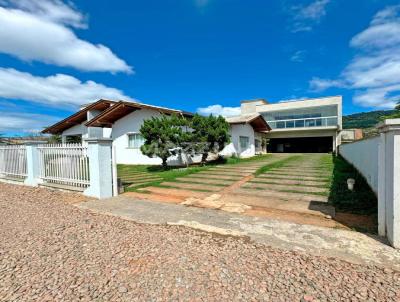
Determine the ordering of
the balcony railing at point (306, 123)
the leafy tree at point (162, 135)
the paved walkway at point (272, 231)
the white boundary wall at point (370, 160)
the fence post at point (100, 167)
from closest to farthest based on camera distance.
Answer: the paved walkway at point (272, 231)
the white boundary wall at point (370, 160)
the fence post at point (100, 167)
the leafy tree at point (162, 135)
the balcony railing at point (306, 123)

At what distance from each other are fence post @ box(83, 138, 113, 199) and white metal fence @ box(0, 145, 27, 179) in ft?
13.9

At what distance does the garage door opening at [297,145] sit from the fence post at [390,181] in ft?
94.3

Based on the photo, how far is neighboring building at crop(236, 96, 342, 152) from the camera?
2566cm

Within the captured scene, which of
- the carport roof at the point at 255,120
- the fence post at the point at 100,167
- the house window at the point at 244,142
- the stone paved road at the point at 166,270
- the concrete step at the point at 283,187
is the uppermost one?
the carport roof at the point at 255,120

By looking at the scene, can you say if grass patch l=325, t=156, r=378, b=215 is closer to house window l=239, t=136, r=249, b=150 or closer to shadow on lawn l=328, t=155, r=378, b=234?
shadow on lawn l=328, t=155, r=378, b=234

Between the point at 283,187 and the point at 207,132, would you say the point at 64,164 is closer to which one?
the point at 283,187

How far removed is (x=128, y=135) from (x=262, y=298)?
622 inches

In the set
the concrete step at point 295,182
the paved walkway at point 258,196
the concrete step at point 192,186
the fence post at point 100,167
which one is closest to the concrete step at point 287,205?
the paved walkway at point 258,196

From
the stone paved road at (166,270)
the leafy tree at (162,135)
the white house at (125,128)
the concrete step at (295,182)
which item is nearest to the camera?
the stone paved road at (166,270)

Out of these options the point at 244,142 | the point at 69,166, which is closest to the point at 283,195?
the point at 69,166

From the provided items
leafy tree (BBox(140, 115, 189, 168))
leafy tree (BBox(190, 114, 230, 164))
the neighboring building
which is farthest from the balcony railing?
leafy tree (BBox(140, 115, 189, 168))

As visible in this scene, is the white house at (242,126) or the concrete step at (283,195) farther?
the white house at (242,126)

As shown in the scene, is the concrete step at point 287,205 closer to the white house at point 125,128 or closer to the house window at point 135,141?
the white house at point 125,128

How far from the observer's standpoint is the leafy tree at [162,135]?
11.8 meters
